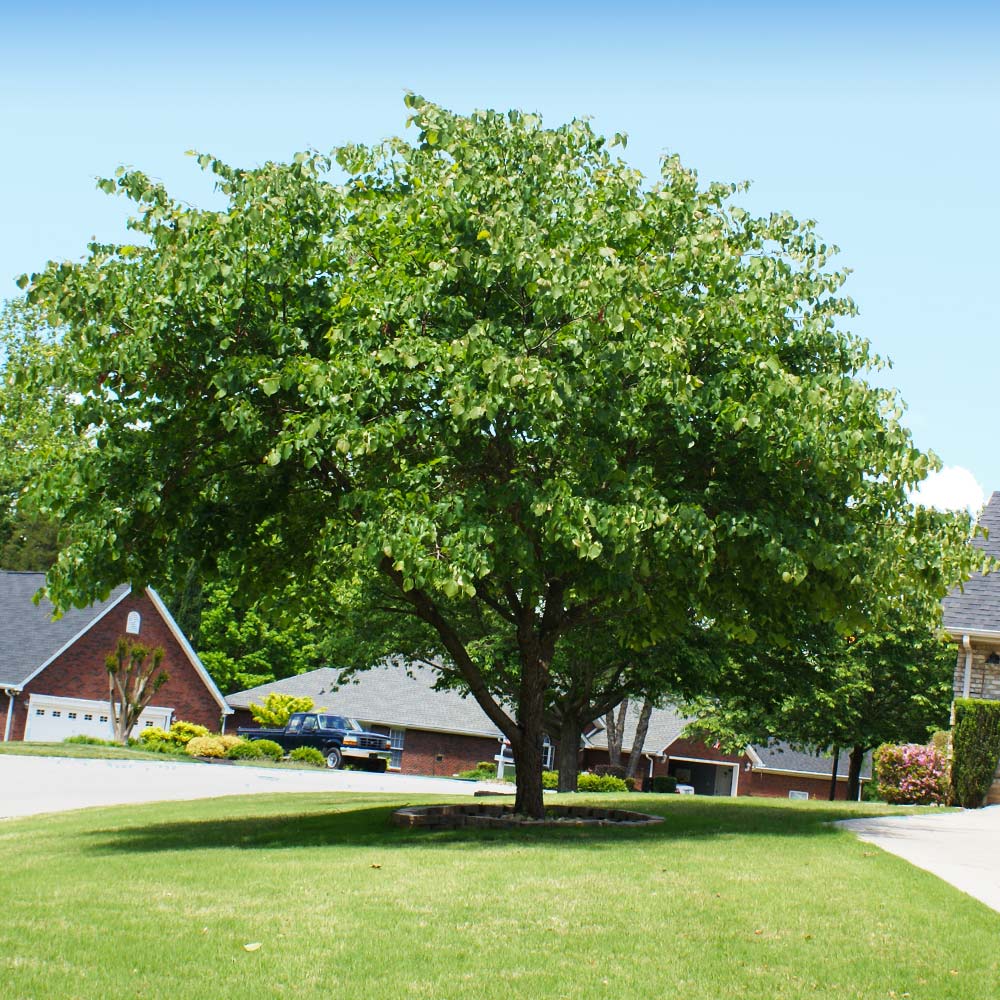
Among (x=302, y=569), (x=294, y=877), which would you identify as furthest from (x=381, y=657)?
(x=294, y=877)

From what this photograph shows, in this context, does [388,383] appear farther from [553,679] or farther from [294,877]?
[553,679]

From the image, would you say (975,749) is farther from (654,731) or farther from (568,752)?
(654,731)

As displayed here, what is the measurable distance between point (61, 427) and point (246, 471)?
7.31 feet

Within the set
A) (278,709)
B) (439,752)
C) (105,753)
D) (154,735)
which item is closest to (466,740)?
(439,752)

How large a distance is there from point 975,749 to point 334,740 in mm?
26592

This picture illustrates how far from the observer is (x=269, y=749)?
40344mm

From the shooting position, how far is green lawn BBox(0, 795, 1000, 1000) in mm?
6902

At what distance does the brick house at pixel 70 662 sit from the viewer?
40875 mm

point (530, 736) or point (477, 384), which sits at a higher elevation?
point (477, 384)

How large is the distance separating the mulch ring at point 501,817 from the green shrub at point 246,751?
2250cm

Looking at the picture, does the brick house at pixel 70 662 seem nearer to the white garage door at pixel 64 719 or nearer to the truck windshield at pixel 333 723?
the white garage door at pixel 64 719

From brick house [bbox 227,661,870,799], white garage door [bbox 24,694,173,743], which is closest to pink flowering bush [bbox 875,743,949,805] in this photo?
brick house [bbox 227,661,870,799]

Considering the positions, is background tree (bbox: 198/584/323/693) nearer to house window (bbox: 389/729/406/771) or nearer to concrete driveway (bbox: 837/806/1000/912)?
house window (bbox: 389/729/406/771)

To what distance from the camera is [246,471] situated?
1486cm
